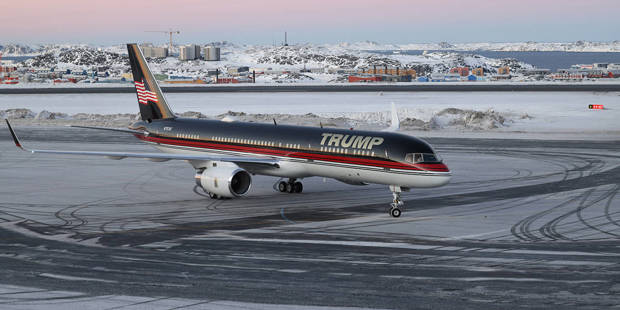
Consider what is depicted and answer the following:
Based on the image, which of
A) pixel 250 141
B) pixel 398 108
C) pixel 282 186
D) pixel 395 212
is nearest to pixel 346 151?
pixel 395 212

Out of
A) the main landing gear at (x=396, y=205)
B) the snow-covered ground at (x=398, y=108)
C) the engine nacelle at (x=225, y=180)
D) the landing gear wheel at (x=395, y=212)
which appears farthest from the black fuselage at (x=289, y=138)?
the snow-covered ground at (x=398, y=108)

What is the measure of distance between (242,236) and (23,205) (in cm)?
1450

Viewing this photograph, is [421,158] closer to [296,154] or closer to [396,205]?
[396,205]

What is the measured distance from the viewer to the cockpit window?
35.3 metres

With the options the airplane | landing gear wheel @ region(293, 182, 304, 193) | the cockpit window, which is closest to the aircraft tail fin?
the airplane

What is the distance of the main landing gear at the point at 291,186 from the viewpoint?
43125 millimetres

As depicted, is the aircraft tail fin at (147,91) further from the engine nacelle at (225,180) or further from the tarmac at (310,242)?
the engine nacelle at (225,180)

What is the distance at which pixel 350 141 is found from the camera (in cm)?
3819

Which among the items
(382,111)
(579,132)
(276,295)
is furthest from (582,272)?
(382,111)

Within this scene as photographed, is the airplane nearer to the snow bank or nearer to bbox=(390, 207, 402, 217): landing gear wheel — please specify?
bbox=(390, 207, 402, 217): landing gear wheel

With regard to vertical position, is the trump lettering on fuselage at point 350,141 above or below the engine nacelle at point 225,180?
above

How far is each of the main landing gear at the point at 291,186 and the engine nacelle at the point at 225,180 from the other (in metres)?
3.80

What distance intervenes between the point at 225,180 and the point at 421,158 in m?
10.5

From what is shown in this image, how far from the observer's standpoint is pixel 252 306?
21.1m
